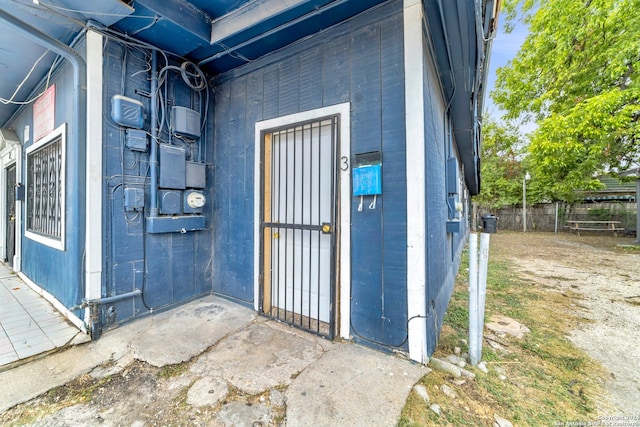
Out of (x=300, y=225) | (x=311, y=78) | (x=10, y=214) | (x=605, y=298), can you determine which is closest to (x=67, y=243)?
(x=300, y=225)

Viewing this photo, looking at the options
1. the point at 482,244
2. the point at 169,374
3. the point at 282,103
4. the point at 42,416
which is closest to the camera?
the point at 42,416

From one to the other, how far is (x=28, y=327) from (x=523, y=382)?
433 cm

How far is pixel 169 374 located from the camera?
1.84 metres

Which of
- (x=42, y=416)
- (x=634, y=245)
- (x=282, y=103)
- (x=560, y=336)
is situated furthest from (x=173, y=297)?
(x=634, y=245)

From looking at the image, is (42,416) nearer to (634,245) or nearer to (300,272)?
(300,272)

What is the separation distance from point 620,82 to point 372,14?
1061 cm

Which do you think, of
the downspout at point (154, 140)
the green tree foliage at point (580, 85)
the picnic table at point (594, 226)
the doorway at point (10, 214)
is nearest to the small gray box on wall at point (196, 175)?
the downspout at point (154, 140)

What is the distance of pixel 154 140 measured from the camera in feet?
8.93

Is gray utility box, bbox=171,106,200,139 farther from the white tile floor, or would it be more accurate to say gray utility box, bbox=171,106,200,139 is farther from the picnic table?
the picnic table

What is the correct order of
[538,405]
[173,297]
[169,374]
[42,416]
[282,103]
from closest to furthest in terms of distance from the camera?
1. [42,416]
2. [538,405]
3. [169,374]
4. [282,103]
5. [173,297]

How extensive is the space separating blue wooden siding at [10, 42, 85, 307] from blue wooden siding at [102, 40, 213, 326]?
0.22m

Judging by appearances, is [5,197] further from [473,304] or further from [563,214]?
[563,214]

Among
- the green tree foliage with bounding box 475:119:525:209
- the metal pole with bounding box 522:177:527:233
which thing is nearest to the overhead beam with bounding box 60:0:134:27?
the metal pole with bounding box 522:177:527:233

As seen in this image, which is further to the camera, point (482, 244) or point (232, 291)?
point (232, 291)
